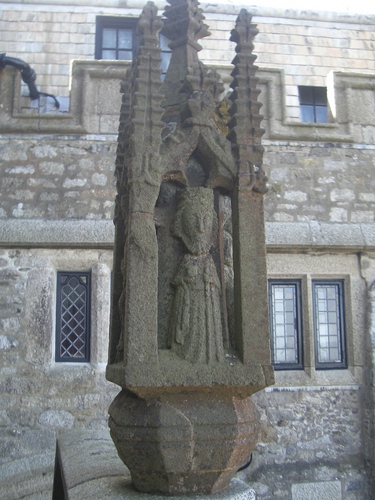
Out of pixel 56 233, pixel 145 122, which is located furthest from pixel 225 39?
pixel 145 122

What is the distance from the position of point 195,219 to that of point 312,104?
608 cm

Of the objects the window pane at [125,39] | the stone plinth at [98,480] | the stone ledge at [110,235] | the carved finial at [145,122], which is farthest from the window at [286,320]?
the window pane at [125,39]

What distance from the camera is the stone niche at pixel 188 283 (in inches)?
98.7

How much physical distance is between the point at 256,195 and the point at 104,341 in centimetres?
348

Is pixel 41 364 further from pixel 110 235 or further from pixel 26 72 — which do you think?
pixel 26 72

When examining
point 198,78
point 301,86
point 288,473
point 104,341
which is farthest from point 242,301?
point 301,86

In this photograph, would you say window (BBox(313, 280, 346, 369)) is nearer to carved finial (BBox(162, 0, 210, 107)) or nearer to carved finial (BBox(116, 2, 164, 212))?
carved finial (BBox(162, 0, 210, 107))

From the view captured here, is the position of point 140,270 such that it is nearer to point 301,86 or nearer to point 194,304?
point 194,304

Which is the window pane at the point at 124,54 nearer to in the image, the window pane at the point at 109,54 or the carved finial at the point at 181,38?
the window pane at the point at 109,54

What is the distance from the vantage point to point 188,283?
8.85ft

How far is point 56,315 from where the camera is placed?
6.01 m

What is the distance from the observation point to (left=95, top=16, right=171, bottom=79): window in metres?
8.22

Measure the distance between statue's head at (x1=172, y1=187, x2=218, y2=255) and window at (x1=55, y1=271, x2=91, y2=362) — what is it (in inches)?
137

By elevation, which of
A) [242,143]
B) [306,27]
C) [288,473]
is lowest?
[288,473]
